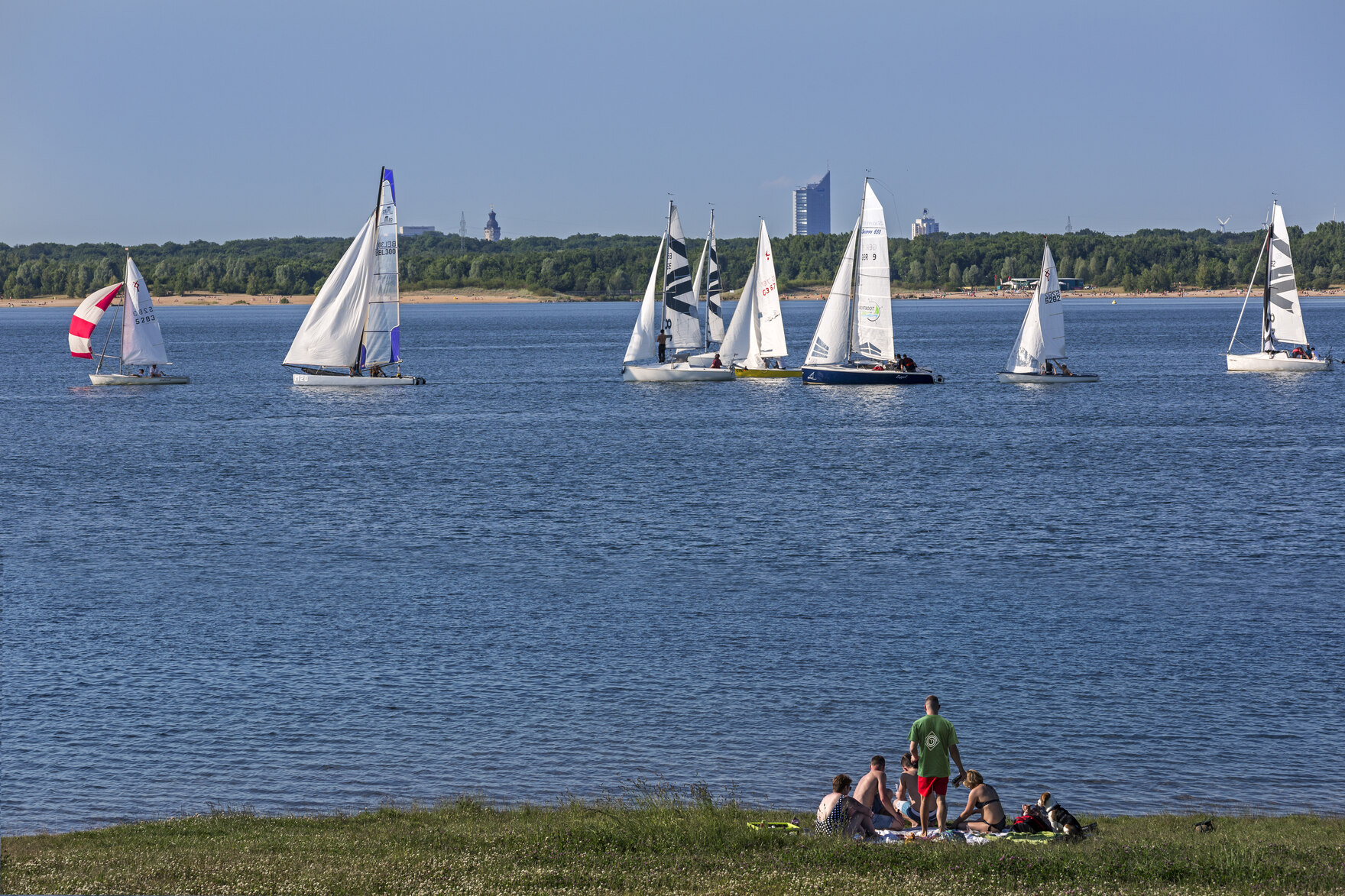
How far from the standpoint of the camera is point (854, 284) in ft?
266

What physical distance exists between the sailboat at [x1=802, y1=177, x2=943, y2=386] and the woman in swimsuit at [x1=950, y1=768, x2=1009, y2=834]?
61.6m

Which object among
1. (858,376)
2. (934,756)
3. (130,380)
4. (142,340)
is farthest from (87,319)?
(934,756)

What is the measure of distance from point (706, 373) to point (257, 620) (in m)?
58.6

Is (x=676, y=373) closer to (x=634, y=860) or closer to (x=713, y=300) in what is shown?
(x=713, y=300)

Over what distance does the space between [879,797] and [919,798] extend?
94 cm

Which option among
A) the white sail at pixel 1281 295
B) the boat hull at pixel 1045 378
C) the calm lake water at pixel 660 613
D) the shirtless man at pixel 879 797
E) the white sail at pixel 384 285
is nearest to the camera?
the shirtless man at pixel 879 797

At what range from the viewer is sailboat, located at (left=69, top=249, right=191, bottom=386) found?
3253 inches

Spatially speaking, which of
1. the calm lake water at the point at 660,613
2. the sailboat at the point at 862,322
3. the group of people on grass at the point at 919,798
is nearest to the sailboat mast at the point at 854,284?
the sailboat at the point at 862,322

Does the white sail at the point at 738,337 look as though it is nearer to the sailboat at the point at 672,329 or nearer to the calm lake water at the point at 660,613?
the sailboat at the point at 672,329

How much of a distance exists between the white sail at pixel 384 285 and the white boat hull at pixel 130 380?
16.0 meters

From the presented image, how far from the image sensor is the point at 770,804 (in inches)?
776

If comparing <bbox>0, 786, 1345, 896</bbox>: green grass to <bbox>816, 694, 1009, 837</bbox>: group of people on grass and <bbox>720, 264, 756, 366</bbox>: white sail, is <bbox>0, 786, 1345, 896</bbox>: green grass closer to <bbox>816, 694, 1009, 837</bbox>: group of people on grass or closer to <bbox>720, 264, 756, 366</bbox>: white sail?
<bbox>816, 694, 1009, 837</bbox>: group of people on grass

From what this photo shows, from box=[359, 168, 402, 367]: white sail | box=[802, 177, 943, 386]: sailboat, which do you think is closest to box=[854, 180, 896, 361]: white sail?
box=[802, 177, 943, 386]: sailboat

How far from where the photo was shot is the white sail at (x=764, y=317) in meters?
85.1
